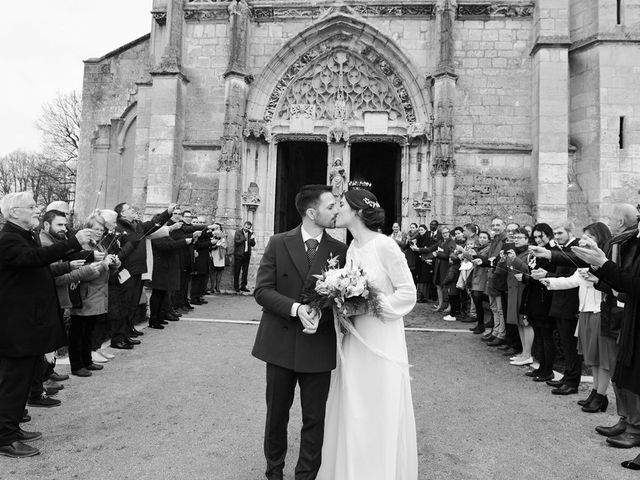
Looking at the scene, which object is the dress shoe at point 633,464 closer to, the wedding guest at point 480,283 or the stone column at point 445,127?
the wedding guest at point 480,283

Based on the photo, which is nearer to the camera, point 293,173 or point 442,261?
point 442,261

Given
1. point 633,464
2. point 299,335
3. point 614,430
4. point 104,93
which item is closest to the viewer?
point 299,335

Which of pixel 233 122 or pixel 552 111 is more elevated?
pixel 552 111

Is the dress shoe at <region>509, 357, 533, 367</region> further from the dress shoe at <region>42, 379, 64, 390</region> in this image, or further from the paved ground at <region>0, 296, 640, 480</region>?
the dress shoe at <region>42, 379, 64, 390</region>

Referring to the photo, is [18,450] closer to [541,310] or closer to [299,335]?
[299,335]

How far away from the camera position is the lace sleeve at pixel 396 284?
288 cm

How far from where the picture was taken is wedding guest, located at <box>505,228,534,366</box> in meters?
6.18

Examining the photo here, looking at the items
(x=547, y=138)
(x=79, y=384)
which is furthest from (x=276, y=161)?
(x=79, y=384)

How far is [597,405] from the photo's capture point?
4656 mm

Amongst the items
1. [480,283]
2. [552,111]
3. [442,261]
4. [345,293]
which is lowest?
[480,283]

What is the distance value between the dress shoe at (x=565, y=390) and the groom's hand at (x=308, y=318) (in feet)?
12.5

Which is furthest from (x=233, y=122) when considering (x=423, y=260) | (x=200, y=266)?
(x=423, y=260)

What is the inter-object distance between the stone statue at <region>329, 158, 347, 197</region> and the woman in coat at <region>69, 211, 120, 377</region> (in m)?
8.15

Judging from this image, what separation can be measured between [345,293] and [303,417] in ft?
3.04
